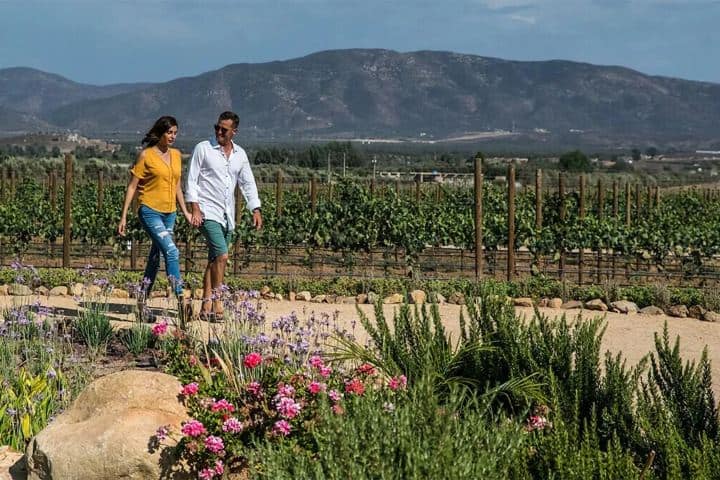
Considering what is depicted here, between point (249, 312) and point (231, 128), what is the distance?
318 centimetres

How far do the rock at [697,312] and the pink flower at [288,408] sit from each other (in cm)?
819

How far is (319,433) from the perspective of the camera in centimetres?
441

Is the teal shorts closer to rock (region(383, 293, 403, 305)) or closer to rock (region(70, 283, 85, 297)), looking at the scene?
rock (region(383, 293, 403, 305))

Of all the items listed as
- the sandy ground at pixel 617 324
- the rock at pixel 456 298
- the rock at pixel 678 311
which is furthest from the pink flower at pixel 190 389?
the rock at pixel 678 311

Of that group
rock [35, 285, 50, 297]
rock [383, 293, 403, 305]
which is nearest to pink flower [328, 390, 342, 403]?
rock [383, 293, 403, 305]

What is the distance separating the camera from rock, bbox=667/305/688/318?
11875 millimetres

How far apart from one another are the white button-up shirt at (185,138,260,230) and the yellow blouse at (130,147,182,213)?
15cm

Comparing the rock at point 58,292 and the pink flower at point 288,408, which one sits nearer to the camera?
the pink flower at point 288,408

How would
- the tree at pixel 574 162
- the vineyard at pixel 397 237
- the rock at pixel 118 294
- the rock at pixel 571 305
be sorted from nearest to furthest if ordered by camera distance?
the rock at pixel 571 305, the rock at pixel 118 294, the vineyard at pixel 397 237, the tree at pixel 574 162

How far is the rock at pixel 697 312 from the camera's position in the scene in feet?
38.7

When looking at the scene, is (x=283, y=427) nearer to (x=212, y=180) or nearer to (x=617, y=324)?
(x=212, y=180)

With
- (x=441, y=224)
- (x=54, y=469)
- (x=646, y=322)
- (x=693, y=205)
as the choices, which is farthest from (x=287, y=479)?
(x=693, y=205)

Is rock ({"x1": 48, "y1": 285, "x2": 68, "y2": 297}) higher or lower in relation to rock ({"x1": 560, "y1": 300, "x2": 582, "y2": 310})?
higher

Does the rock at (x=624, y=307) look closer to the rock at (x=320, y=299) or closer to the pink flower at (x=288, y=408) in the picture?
the rock at (x=320, y=299)
